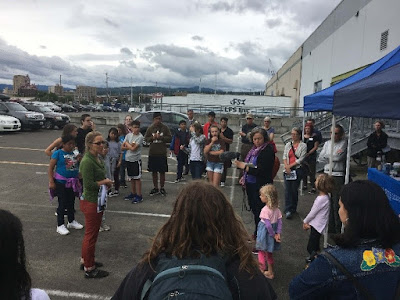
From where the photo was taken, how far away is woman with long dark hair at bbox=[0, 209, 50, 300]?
142cm

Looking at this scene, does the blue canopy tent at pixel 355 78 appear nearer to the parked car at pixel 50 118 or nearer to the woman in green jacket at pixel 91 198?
the woman in green jacket at pixel 91 198

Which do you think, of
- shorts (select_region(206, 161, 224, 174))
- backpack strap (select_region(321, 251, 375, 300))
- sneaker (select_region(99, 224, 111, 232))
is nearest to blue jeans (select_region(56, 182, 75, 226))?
sneaker (select_region(99, 224, 111, 232))

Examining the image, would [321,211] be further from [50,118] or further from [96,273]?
[50,118]

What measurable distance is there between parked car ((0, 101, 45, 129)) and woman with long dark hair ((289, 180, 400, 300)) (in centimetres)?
2010

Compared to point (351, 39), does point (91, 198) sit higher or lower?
lower

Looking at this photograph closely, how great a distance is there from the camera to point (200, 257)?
1.42 meters

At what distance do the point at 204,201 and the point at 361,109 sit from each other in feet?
10.1

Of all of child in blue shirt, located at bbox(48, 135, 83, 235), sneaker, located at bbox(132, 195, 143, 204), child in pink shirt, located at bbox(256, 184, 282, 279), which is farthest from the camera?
sneaker, located at bbox(132, 195, 143, 204)

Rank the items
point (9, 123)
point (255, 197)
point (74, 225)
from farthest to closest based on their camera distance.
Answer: point (9, 123) → point (74, 225) → point (255, 197)

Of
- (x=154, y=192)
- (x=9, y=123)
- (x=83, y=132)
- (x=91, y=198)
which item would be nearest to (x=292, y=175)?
(x=154, y=192)

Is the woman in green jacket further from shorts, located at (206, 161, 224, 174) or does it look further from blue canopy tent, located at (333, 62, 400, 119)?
blue canopy tent, located at (333, 62, 400, 119)

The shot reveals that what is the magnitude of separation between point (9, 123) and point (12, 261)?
728 inches

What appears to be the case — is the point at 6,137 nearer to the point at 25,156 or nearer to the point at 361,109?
the point at 25,156

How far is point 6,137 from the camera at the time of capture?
16.1 m
